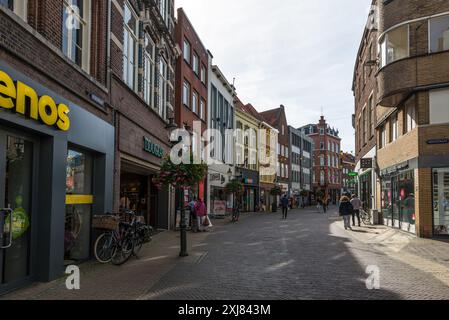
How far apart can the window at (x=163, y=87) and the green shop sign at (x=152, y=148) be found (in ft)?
6.38

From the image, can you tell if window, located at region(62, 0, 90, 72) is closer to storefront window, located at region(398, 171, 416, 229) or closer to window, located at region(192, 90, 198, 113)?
storefront window, located at region(398, 171, 416, 229)

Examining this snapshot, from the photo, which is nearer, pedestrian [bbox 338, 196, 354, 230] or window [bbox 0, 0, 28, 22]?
window [bbox 0, 0, 28, 22]

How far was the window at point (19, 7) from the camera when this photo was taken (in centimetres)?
712

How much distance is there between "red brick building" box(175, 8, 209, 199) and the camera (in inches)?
958

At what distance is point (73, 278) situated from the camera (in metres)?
8.02

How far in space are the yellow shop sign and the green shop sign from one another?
615 cm

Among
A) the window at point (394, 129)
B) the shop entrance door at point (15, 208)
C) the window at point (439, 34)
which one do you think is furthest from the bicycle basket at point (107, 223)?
the window at point (394, 129)

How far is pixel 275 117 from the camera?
55625 millimetres

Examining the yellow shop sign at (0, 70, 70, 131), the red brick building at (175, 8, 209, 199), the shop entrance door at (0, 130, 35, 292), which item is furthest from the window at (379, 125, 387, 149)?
the shop entrance door at (0, 130, 35, 292)

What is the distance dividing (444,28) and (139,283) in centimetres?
1397

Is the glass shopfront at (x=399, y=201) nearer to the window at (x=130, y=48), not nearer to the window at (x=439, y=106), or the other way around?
the window at (x=439, y=106)

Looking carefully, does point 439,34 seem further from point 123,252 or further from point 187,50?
point 187,50
